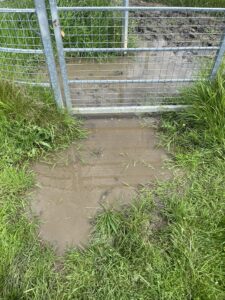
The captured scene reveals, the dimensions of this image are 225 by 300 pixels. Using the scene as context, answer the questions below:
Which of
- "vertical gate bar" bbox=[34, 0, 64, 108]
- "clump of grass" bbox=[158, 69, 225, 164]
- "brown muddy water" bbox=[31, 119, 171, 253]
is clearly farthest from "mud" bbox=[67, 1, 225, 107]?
"vertical gate bar" bbox=[34, 0, 64, 108]

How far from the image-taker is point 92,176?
283 cm

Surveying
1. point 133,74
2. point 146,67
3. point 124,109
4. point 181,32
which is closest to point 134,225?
point 124,109

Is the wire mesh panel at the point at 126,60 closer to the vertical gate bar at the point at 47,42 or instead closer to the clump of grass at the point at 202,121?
the clump of grass at the point at 202,121

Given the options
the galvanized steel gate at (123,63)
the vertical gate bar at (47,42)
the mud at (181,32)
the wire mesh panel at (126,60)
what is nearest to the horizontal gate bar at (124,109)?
the galvanized steel gate at (123,63)

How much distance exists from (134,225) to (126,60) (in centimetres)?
264

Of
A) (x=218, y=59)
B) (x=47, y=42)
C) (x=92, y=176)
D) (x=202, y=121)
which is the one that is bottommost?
(x=92, y=176)

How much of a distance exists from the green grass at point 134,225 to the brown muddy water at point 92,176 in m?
0.11

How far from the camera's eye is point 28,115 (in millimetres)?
2939

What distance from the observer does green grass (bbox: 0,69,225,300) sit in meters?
2.07

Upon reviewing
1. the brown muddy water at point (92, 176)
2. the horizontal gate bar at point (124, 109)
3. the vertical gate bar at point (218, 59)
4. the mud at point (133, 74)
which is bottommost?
the brown muddy water at point (92, 176)

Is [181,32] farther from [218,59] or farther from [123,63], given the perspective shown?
[218,59]

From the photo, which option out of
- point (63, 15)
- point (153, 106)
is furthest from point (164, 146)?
point (63, 15)

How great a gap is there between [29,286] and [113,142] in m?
1.61

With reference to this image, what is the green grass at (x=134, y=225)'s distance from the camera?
2.07 meters
